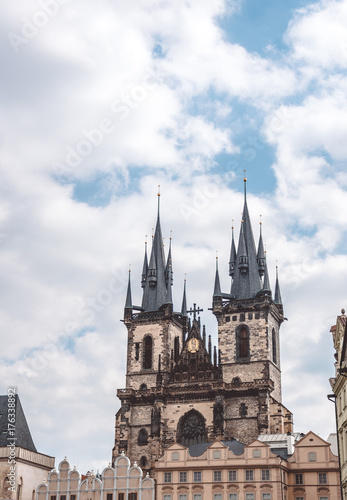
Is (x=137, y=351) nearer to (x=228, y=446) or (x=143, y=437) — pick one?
(x=143, y=437)

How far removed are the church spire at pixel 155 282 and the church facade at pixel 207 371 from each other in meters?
0.16

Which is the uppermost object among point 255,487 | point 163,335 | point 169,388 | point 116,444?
point 163,335

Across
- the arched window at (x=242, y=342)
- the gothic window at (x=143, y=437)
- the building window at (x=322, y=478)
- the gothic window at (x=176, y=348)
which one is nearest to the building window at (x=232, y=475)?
the building window at (x=322, y=478)

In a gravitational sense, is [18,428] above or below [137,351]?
below

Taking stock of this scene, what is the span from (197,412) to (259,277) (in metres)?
16.1

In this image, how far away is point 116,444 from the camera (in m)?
74.1

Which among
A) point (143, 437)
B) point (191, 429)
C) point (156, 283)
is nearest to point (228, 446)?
point (191, 429)

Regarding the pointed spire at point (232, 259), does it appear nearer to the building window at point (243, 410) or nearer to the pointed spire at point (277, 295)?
the pointed spire at point (277, 295)

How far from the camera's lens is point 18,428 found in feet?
207

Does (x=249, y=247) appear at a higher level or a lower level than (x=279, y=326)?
higher

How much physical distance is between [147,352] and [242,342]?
10.7 metres

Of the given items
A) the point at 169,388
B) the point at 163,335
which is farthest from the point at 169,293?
the point at 169,388

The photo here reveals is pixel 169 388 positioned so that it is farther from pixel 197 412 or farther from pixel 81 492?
pixel 81 492

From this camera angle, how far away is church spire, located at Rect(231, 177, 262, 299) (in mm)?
77875
